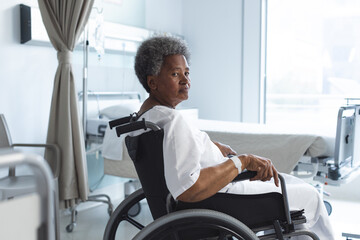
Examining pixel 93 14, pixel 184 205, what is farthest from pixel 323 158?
pixel 93 14

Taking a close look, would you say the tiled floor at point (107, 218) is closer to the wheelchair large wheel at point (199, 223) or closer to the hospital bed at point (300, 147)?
the hospital bed at point (300, 147)

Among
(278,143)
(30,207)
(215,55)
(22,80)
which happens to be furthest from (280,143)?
(215,55)

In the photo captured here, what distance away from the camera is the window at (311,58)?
405 cm

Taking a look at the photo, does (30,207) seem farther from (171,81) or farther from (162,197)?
(171,81)

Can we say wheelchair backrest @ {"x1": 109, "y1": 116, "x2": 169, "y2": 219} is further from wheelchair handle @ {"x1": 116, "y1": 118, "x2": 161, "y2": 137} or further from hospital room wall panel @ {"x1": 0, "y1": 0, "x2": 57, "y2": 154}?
hospital room wall panel @ {"x1": 0, "y1": 0, "x2": 57, "y2": 154}

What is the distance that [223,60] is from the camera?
465 centimetres

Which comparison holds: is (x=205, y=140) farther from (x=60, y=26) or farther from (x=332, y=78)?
(x=332, y=78)

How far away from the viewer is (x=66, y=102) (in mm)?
2719

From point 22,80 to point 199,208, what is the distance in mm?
2067

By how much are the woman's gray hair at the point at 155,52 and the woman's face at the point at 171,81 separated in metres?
0.02

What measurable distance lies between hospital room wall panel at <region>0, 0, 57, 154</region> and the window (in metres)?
2.46

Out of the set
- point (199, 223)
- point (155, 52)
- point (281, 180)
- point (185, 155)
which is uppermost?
point (155, 52)

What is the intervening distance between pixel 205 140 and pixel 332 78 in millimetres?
2955

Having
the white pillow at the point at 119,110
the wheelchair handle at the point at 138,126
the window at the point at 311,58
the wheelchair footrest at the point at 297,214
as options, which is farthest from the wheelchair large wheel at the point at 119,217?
the window at the point at 311,58
